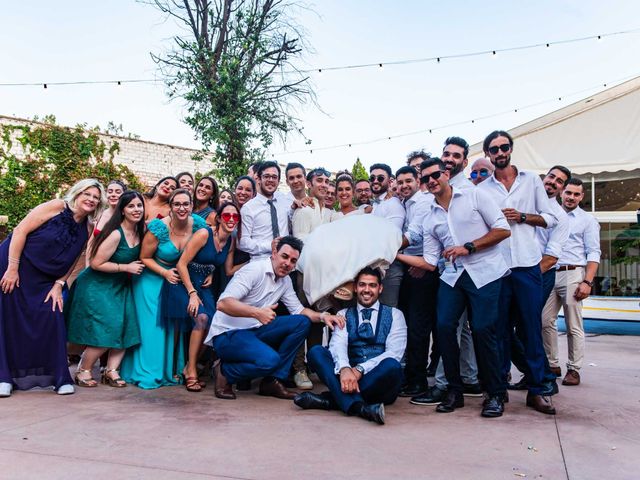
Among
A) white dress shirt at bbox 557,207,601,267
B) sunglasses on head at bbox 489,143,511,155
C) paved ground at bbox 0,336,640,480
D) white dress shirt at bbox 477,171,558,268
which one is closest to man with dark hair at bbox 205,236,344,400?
paved ground at bbox 0,336,640,480

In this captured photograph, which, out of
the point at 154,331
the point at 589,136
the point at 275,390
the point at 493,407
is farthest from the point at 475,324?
the point at 589,136

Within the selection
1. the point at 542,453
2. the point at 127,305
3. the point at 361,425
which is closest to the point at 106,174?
the point at 127,305

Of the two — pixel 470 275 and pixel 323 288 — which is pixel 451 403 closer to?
pixel 470 275

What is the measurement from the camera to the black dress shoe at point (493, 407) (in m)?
3.46

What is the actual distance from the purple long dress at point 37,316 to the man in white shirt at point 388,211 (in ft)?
7.69

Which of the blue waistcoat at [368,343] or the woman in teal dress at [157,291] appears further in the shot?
the woman in teal dress at [157,291]

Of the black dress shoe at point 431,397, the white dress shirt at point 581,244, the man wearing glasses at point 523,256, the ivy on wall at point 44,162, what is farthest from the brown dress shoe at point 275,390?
the ivy on wall at point 44,162

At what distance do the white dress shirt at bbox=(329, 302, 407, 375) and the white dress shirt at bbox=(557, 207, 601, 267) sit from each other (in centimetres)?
207

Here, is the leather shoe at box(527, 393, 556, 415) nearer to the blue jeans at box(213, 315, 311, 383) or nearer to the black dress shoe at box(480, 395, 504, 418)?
the black dress shoe at box(480, 395, 504, 418)

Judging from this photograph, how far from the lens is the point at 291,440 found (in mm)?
2951

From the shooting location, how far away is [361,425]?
325 cm

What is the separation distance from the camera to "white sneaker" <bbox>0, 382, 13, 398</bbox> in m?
3.85

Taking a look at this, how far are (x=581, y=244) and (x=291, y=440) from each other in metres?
3.39

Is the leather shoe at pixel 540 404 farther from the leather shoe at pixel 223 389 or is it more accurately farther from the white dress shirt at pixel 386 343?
the leather shoe at pixel 223 389
